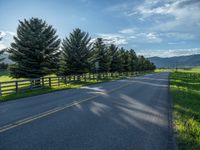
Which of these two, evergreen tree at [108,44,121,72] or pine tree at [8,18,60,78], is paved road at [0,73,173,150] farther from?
evergreen tree at [108,44,121,72]

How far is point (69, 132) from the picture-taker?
6211 millimetres

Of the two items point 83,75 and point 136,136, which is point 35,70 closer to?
point 83,75

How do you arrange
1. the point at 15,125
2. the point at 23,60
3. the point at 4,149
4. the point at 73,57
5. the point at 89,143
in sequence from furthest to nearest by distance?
1. the point at 73,57
2. the point at 23,60
3. the point at 15,125
4. the point at 89,143
5. the point at 4,149

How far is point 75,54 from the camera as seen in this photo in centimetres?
3228

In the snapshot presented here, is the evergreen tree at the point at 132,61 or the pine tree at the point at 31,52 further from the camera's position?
the evergreen tree at the point at 132,61

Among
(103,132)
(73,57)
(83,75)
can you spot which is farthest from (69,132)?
(83,75)

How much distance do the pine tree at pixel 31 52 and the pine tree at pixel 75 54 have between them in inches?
213

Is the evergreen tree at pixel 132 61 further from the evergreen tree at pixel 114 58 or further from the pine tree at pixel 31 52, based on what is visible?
the pine tree at pixel 31 52

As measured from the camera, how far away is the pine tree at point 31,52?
25156 mm

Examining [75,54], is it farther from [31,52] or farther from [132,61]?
[132,61]

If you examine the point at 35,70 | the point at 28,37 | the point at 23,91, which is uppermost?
the point at 28,37

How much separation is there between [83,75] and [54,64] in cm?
868

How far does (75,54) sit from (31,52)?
8.22 meters

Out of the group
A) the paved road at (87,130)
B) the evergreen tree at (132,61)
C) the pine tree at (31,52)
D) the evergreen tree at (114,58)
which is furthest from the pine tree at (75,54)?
the evergreen tree at (132,61)
